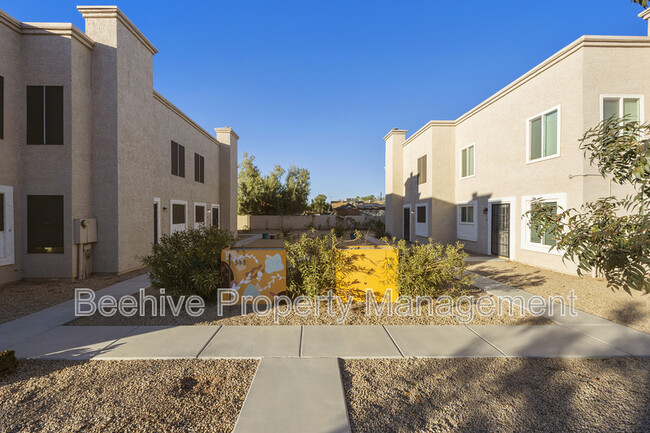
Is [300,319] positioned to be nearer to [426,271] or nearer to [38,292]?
[426,271]

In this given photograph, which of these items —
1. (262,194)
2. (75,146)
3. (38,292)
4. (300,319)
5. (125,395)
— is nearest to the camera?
(125,395)

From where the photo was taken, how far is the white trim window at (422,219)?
18.4 m

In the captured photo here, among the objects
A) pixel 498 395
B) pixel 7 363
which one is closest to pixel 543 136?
pixel 498 395

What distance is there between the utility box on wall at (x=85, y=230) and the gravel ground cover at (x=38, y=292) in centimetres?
115

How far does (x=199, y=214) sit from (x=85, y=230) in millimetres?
8571

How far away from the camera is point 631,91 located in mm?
9273

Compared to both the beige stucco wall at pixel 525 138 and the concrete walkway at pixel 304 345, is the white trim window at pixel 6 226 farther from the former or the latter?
the beige stucco wall at pixel 525 138

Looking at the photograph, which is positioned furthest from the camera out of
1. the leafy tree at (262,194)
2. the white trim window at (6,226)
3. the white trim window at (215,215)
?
the leafy tree at (262,194)

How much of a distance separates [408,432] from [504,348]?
2.47 meters

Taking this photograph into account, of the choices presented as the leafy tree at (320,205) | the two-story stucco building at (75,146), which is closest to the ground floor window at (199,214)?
the two-story stucco building at (75,146)

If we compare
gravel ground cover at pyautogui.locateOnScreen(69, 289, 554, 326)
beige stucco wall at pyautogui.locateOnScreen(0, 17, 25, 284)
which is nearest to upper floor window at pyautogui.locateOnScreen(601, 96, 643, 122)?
gravel ground cover at pyautogui.locateOnScreen(69, 289, 554, 326)

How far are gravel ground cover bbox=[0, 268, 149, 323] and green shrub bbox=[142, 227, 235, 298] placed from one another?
2.41m

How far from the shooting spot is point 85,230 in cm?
913

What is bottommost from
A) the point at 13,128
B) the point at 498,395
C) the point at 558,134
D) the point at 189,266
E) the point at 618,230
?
the point at 498,395
